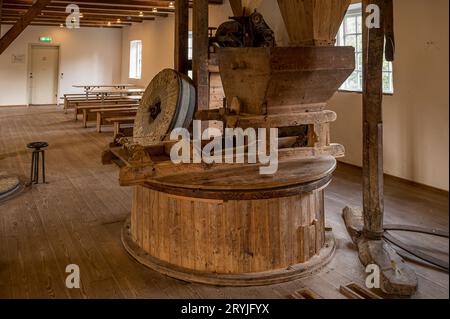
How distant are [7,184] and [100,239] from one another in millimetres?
1956

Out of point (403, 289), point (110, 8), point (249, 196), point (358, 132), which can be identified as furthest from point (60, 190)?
point (110, 8)

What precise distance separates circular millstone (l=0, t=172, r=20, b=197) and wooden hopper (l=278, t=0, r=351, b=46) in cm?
334

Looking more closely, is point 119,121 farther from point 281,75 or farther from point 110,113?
point 281,75

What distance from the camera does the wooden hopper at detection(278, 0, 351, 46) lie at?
240cm

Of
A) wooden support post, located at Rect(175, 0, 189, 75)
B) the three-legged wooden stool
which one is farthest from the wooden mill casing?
the three-legged wooden stool

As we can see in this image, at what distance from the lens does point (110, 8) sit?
33.6 feet

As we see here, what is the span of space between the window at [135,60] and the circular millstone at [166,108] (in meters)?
10.5

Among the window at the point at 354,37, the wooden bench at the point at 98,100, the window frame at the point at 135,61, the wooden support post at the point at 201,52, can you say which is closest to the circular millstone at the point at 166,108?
the wooden support post at the point at 201,52

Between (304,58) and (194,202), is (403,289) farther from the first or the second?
(304,58)

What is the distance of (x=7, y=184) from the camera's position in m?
4.23

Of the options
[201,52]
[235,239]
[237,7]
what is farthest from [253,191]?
[201,52]

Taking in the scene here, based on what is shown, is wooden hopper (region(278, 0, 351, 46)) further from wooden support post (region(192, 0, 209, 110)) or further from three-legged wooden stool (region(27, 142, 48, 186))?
three-legged wooden stool (region(27, 142, 48, 186))

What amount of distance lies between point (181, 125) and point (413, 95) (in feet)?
9.55

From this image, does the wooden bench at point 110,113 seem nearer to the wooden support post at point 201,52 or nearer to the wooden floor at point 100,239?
the wooden floor at point 100,239
